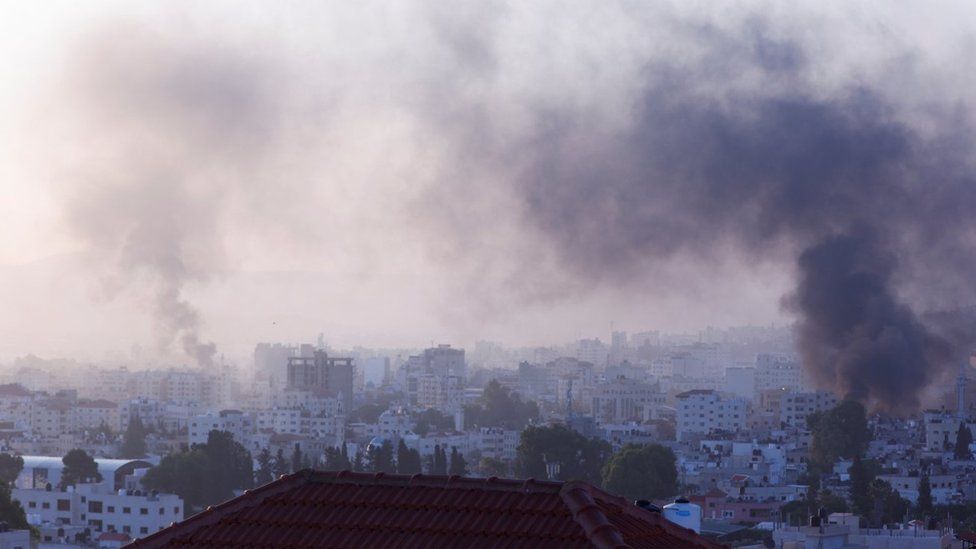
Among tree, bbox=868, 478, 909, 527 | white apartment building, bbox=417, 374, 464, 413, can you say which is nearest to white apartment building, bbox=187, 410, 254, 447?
white apartment building, bbox=417, 374, 464, 413

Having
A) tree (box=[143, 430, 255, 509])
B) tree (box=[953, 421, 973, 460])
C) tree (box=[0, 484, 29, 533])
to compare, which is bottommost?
tree (box=[0, 484, 29, 533])

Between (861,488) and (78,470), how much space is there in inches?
693

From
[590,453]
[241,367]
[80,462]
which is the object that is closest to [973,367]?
[590,453]

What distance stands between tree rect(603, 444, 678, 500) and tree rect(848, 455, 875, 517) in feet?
12.7

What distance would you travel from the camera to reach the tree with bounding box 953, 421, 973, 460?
61.8 m

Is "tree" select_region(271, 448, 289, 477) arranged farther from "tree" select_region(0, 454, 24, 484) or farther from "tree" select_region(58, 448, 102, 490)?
"tree" select_region(0, 454, 24, 484)

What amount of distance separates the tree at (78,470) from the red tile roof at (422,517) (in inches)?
1665

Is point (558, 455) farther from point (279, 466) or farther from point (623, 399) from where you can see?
point (623, 399)

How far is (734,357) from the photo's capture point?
157375mm

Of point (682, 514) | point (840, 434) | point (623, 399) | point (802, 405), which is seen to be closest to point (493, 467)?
point (840, 434)

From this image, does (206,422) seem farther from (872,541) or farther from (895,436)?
(872,541)

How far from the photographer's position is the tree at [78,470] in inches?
1960

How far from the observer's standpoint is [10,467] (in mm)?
52656

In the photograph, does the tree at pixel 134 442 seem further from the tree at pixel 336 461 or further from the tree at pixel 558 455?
the tree at pixel 558 455
